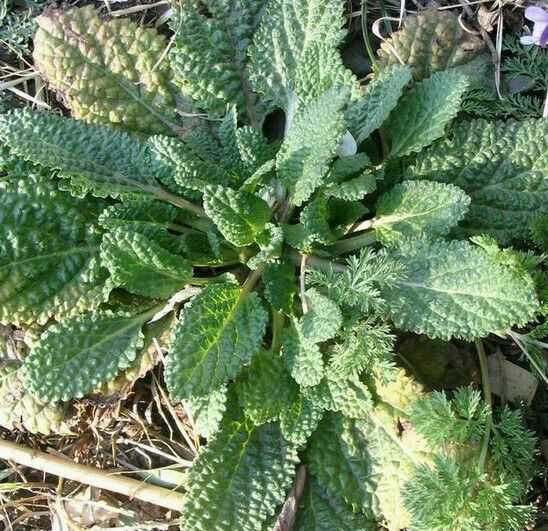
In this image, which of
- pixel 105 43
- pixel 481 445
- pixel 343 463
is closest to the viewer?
pixel 481 445

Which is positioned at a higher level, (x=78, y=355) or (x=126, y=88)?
(x=126, y=88)

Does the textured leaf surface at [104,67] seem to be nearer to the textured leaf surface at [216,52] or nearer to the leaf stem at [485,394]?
the textured leaf surface at [216,52]

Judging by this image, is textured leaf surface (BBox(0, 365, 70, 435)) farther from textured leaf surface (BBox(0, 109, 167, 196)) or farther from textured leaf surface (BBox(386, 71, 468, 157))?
textured leaf surface (BBox(386, 71, 468, 157))

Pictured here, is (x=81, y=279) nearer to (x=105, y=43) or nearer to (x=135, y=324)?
(x=135, y=324)

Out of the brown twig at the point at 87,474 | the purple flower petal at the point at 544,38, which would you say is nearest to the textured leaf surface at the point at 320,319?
the brown twig at the point at 87,474

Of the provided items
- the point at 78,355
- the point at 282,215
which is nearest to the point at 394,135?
the point at 282,215

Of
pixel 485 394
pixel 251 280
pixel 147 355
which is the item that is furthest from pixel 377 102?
pixel 147 355

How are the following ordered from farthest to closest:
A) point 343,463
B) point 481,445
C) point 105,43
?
1. point 105,43
2. point 343,463
3. point 481,445
